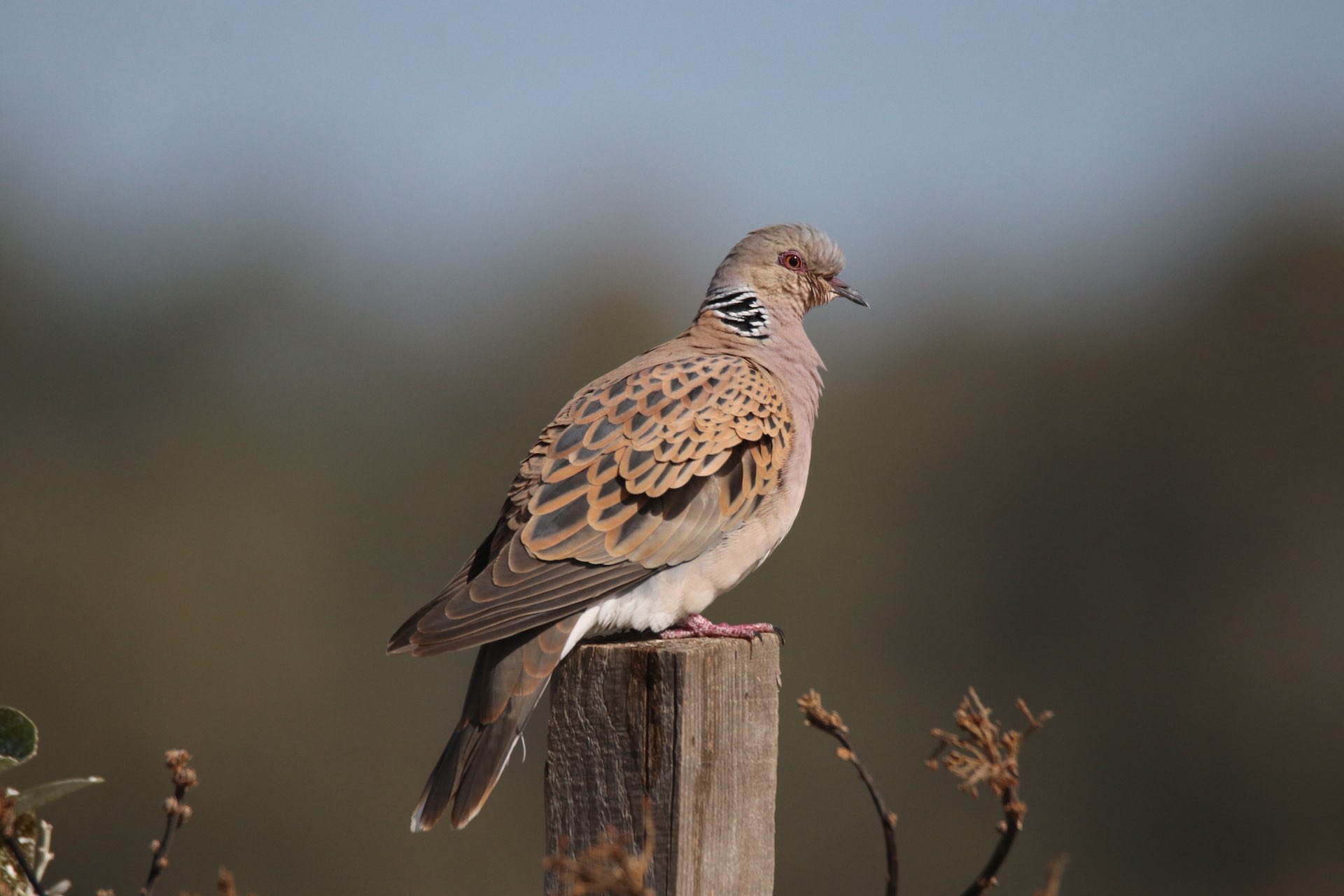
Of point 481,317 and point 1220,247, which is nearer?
point 1220,247

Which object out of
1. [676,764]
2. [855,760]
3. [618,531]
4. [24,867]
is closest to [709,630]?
[618,531]

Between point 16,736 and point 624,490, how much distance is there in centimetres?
189

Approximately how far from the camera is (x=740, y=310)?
16.9ft

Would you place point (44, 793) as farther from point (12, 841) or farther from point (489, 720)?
point (489, 720)

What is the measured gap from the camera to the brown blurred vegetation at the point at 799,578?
26.5m

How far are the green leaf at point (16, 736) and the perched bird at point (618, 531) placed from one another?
0.96 meters

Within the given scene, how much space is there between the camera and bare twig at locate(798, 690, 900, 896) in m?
2.13

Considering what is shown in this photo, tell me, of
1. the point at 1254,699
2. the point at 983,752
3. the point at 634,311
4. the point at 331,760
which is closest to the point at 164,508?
the point at 331,760

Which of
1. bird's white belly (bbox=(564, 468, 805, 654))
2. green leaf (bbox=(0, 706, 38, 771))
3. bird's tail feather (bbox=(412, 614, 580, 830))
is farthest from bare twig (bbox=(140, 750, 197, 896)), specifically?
bird's white belly (bbox=(564, 468, 805, 654))

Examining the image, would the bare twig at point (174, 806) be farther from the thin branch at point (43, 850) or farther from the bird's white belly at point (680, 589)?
the bird's white belly at point (680, 589)

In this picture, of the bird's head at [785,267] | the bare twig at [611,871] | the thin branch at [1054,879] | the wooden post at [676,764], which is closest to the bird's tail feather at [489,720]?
the wooden post at [676,764]

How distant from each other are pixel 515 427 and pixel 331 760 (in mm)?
10383

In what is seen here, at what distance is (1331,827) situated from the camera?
2541 centimetres

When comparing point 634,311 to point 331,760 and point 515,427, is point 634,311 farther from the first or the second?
point 331,760
